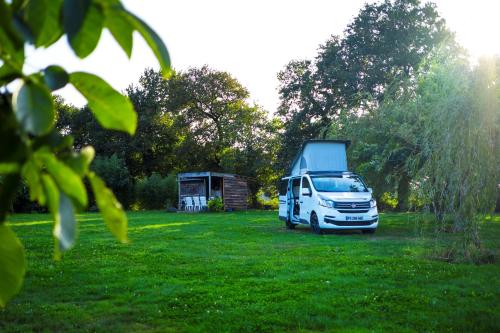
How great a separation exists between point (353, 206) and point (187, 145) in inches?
1196

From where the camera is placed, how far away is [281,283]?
7051 millimetres

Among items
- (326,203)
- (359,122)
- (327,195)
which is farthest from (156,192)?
(326,203)

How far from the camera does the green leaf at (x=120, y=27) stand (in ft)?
1.88

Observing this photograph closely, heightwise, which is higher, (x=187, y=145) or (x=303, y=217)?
(x=187, y=145)

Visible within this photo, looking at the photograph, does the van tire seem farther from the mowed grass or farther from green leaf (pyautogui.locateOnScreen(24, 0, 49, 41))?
green leaf (pyautogui.locateOnScreen(24, 0, 49, 41))

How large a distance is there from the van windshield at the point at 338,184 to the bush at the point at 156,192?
22.9 m

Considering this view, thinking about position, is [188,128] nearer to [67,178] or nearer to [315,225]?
[315,225]

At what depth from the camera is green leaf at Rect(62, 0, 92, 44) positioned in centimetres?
47

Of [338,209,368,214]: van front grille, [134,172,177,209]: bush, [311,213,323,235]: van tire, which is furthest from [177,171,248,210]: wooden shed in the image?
[338,209,368,214]: van front grille

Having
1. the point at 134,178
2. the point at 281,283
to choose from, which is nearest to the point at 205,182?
the point at 134,178

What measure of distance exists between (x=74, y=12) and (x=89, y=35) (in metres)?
0.07

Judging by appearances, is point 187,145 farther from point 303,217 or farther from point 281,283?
point 281,283

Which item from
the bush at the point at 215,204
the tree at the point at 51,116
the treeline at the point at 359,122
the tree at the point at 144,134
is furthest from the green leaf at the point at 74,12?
the tree at the point at 144,134

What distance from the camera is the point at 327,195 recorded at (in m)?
14.8
